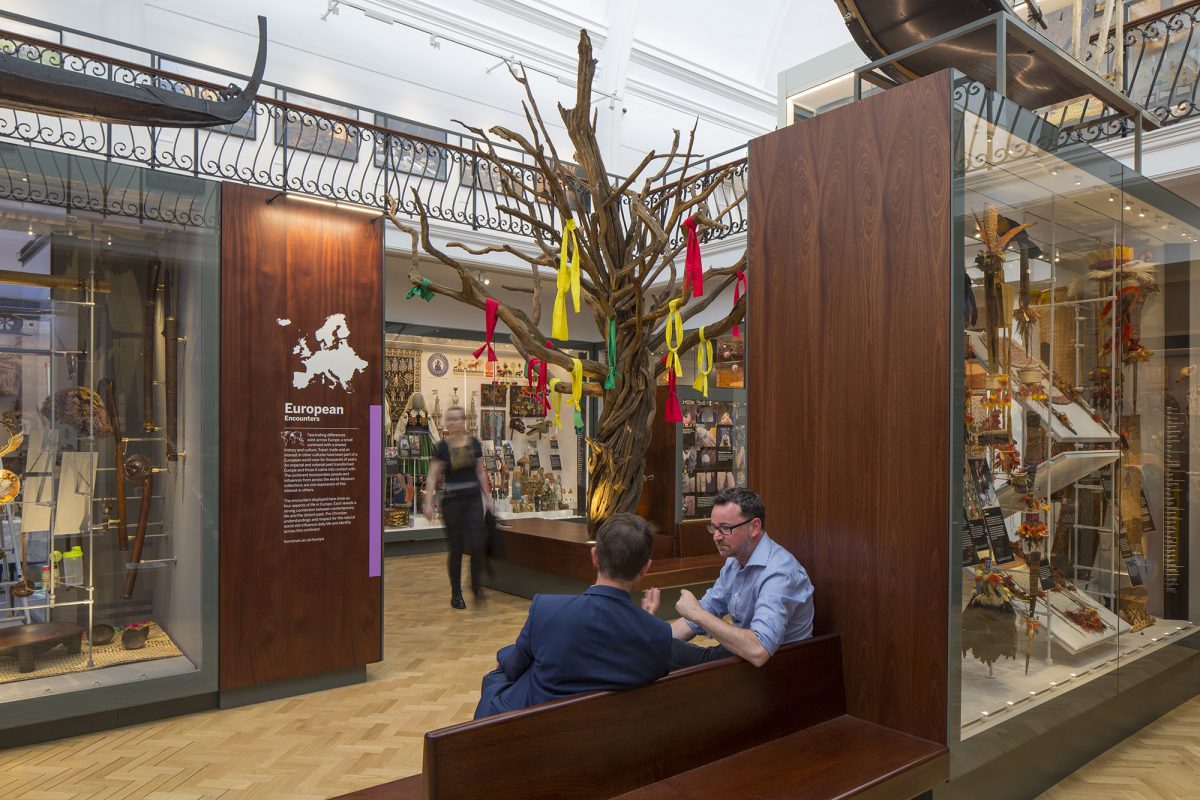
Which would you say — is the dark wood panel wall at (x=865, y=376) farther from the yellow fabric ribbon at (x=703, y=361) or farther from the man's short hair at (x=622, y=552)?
the yellow fabric ribbon at (x=703, y=361)

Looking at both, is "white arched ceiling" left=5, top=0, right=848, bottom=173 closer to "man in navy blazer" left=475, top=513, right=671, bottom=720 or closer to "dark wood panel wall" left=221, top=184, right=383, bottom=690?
"dark wood panel wall" left=221, top=184, right=383, bottom=690

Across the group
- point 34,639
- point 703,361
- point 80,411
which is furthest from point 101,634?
point 703,361

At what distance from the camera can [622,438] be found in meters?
6.51

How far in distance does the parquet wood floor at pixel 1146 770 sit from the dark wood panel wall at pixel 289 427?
3.80 m

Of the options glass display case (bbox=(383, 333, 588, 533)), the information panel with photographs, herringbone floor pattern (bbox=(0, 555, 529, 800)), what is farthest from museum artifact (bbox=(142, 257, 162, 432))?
glass display case (bbox=(383, 333, 588, 533))

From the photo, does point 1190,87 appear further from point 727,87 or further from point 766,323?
point 727,87

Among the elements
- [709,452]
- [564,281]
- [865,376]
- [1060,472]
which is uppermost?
[564,281]

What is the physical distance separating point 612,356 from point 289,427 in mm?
2522

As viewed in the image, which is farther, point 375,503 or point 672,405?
point 672,405

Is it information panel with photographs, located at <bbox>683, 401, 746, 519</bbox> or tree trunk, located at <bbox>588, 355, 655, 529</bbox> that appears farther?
information panel with photographs, located at <bbox>683, 401, 746, 519</bbox>

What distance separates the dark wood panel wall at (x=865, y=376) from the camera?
2.69 metres

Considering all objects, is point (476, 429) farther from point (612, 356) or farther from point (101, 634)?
point (101, 634)

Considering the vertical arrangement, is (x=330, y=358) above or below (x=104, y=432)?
above

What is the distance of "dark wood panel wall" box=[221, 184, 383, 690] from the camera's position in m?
4.32
